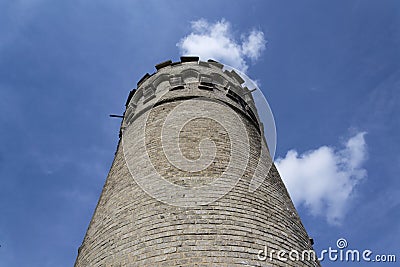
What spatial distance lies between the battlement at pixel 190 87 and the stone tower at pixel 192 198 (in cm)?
10

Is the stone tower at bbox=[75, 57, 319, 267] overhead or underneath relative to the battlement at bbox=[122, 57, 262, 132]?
underneath

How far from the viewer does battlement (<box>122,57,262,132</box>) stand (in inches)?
380

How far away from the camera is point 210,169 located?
6.69m

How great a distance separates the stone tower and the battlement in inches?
4.0

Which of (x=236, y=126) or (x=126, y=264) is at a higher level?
(x=236, y=126)

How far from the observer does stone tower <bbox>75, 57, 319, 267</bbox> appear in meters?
5.32

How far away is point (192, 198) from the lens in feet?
19.7

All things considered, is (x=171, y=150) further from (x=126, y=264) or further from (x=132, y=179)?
(x=126, y=264)

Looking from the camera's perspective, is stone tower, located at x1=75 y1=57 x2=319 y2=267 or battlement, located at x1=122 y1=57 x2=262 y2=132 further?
battlement, located at x1=122 y1=57 x2=262 y2=132

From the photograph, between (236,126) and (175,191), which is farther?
(236,126)

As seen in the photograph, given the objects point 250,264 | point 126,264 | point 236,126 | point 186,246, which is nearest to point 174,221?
point 186,246

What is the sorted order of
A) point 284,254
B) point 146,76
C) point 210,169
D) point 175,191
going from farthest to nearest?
point 146,76 < point 210,169 < point 175,191 < point 284,254

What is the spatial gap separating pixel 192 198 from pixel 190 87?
4552 mm

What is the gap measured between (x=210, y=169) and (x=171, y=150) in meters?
1.01
